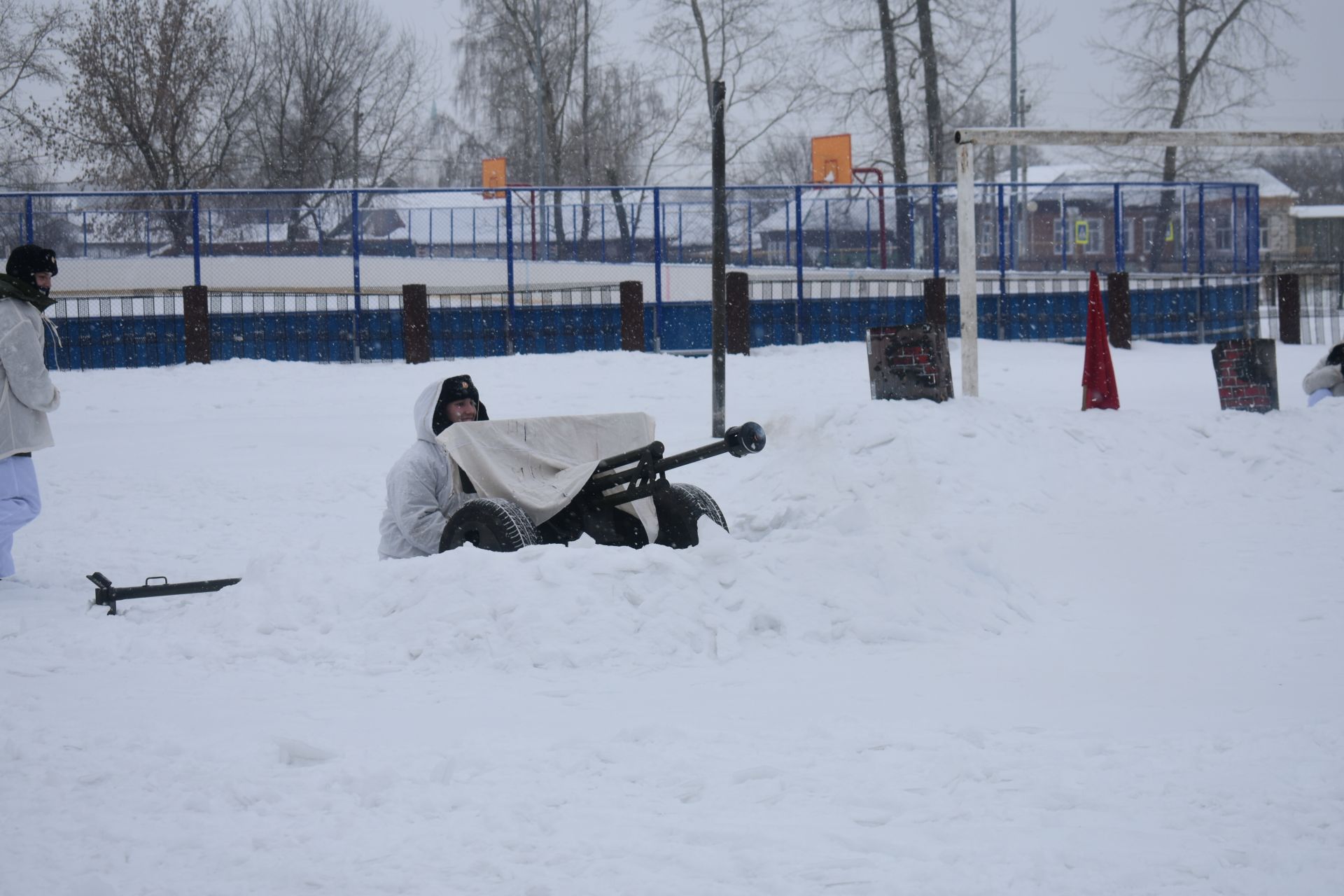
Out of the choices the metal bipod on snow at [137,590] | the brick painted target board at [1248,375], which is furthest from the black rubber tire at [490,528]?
the brick painted target board at [1248,375]

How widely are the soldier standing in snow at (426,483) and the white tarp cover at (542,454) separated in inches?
3.7

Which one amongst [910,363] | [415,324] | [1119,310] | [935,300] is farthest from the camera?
[1119,310]

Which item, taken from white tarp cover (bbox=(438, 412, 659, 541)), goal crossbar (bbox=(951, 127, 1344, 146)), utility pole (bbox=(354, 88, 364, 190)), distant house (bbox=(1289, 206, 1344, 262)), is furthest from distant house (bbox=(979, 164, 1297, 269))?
distant house (bbox=(1289, 206, 1344, 262))

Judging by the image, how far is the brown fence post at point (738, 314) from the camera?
60.2 ft

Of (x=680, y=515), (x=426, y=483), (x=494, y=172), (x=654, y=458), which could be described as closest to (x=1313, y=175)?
(x=494, y=172)

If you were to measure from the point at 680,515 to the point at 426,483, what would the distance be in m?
1.25

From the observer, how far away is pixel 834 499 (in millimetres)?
7883

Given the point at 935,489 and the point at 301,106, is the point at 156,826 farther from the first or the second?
the point at 301,106

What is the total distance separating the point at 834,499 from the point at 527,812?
4504 millimetres

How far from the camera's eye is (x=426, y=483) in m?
6.38

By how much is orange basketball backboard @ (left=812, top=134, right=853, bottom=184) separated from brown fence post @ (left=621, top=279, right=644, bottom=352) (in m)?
13.8

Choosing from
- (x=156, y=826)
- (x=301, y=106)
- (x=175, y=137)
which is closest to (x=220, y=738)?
(x=156, y=826)

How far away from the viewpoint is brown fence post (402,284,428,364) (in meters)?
17.4

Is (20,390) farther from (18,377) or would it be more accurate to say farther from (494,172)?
(494,172)
